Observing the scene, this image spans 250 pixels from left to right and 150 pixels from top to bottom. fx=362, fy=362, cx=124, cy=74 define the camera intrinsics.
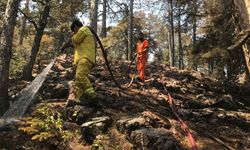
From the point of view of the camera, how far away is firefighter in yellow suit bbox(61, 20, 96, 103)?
27.3ft

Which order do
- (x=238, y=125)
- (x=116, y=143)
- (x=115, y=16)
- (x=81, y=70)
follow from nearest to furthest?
(x=116, y=143) < (x=81, y=70) < (x=238, y=125) < (x=115, y=16)

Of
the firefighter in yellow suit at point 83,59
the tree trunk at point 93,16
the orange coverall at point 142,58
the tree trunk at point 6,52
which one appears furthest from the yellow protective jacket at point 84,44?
the tree trunk at point 93,16

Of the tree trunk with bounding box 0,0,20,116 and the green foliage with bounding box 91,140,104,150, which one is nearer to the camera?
the green foliage with bounding box 91,140,104,150

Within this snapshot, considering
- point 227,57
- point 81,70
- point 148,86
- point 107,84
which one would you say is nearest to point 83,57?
point 81,70

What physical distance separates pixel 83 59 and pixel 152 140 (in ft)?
9.14

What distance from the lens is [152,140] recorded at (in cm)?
660

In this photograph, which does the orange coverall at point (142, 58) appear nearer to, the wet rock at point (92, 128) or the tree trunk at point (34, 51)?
the tree trunk at point (34, 51)

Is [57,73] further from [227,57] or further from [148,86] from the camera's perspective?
[227,57]

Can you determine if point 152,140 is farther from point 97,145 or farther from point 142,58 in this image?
point 142,58

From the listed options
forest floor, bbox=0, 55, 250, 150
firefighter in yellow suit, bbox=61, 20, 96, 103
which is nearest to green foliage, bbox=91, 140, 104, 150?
forest floor, bbox=0, 55, 250, 150

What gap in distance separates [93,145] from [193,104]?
545 cm

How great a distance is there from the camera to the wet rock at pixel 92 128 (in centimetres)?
704

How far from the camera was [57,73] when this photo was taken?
14.0 meters

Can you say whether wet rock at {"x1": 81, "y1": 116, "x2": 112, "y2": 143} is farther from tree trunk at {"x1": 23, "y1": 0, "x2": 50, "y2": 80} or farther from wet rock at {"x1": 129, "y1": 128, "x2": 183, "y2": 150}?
tree trunk at {"x1": 23, "y1": 0, "x2": 50, "y2": 80}
